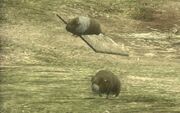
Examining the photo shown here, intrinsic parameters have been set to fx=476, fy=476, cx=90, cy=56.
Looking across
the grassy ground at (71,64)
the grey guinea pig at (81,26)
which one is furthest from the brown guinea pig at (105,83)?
the grey guinea pig at (81,26)

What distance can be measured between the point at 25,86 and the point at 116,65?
3.72 ft

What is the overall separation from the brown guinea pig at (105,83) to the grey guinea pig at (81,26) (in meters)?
0.75

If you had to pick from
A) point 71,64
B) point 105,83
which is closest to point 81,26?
point 71,64

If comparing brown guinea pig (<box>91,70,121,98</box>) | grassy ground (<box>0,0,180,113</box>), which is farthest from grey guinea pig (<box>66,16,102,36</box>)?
brown guinea pig (<box>91,70,121,98</box>)

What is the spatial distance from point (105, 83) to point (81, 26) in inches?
38.7

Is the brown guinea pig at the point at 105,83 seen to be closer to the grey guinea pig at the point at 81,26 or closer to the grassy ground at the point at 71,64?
the grassy ground at the point at 71,64

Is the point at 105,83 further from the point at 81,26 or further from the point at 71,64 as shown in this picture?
the point at 81,26

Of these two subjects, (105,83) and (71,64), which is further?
(71,64)

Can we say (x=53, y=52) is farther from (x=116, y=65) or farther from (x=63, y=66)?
(x=116, y=65)

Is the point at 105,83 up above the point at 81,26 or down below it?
below

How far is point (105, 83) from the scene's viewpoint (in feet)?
14.1

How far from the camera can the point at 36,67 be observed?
4.52m

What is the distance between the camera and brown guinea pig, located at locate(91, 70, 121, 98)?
4.31m

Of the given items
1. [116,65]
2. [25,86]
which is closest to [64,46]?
[116,65]
